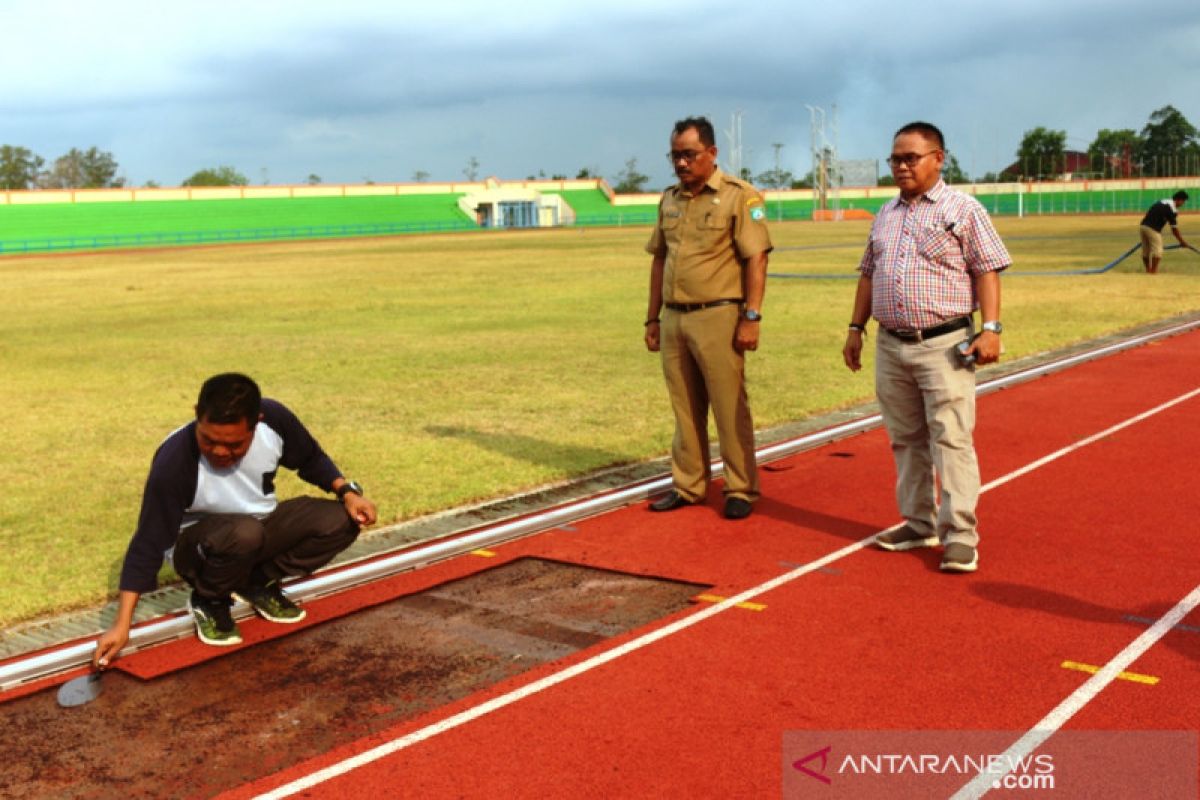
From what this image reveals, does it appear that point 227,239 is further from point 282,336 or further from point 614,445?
point 614,445

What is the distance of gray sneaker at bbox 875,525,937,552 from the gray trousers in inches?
103

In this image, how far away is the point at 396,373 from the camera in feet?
44.0

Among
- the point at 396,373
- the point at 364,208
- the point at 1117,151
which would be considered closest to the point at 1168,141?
the point at 1117,151

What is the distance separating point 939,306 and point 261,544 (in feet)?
10.4

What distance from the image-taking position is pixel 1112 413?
980 cm

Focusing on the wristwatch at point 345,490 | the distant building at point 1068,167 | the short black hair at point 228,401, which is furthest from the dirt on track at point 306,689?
the distant building at point 1068,167

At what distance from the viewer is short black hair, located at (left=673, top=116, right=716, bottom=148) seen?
659cm

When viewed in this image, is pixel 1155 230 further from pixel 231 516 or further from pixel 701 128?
pixel 231 516

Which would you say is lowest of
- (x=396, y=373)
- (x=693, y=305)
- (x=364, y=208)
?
(x=396, y=373)

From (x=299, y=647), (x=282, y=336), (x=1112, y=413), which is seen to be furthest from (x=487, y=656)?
(x=282, y=336)

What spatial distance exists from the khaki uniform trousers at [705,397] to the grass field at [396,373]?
1.28 meters

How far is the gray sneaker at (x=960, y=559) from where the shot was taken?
18.9ft

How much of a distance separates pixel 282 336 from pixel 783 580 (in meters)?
13.0

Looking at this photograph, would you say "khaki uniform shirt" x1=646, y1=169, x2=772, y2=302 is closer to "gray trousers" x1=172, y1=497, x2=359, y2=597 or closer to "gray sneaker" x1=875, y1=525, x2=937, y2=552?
"gray sneaker" x1=875, y1=525, x2=937, y2=552
